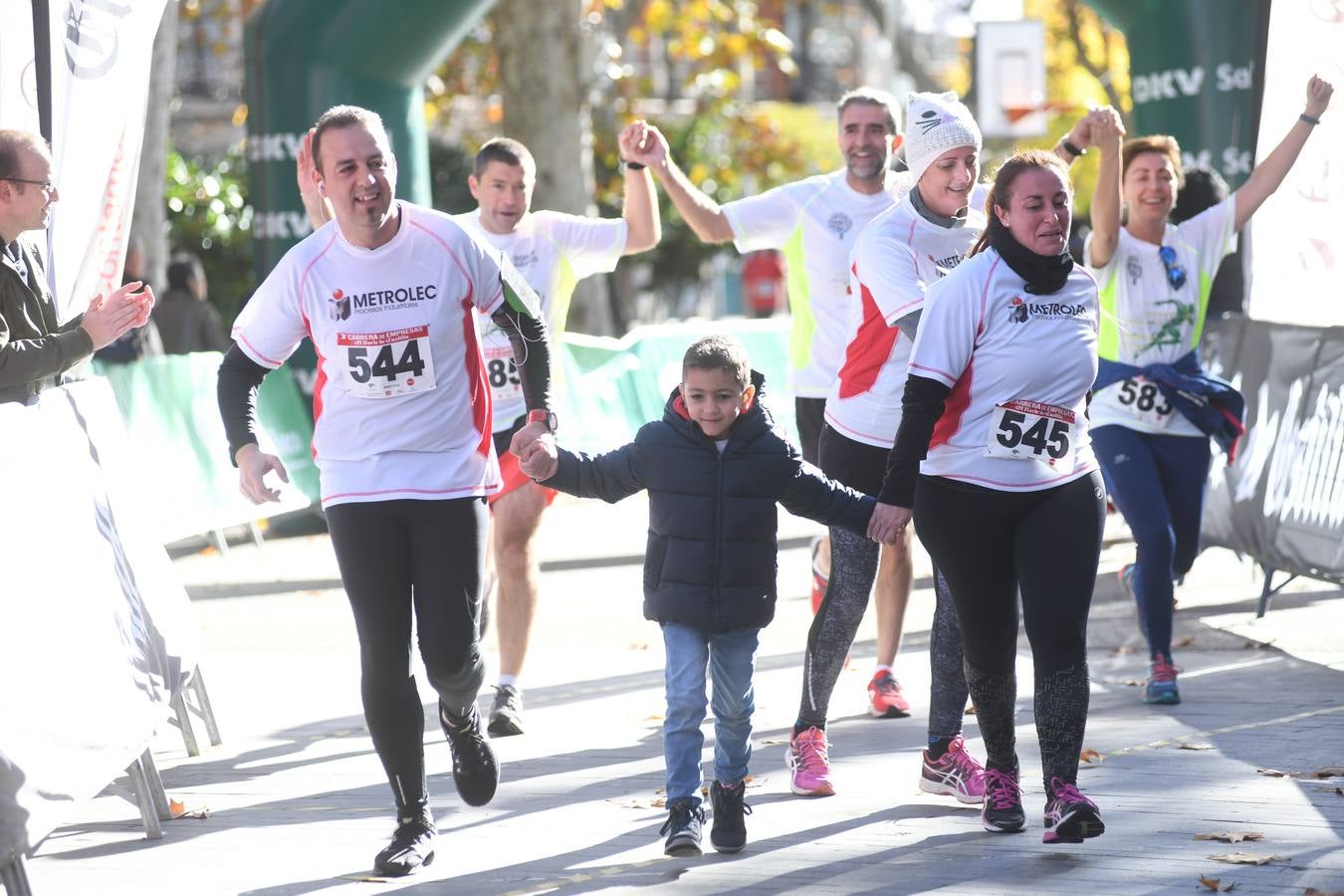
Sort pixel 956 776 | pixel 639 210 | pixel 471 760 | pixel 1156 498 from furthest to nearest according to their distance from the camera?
pixel 639 210 < pixel 1156 498 < pixel 956 776 < pixel 471 760

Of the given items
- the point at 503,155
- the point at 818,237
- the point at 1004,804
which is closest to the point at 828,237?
the point at 818,237

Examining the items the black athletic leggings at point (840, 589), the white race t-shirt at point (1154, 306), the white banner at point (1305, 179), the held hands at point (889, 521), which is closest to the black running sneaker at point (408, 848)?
the black athletic leggings at point (840, 589)

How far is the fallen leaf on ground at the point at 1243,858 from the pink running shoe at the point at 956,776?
0.80 metres

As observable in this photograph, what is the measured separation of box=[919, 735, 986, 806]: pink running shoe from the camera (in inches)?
234

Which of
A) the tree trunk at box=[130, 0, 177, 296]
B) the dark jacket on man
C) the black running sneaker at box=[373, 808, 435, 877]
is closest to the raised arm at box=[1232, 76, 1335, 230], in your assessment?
the black running sneaker at box=[373, 808, 435, 877]

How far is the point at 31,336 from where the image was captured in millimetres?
6195

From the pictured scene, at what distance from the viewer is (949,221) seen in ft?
20.5

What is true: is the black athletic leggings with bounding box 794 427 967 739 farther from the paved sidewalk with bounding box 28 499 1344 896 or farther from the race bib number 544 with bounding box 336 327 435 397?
the race bib number 544 with bounding box 336 327 435 397

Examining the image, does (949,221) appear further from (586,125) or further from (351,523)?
(586,125)

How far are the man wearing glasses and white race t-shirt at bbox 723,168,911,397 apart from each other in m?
2.33

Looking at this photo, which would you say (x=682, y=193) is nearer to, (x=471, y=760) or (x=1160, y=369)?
(x=1160, y=369)

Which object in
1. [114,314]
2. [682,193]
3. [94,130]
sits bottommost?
[114,314]

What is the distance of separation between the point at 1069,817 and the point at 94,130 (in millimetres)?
4143

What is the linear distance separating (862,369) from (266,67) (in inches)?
362
